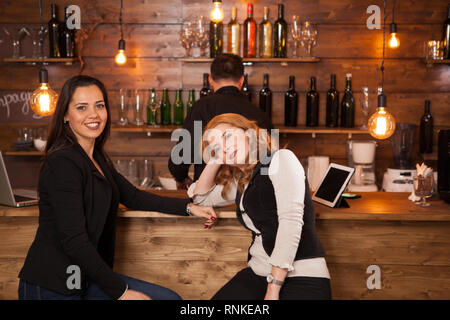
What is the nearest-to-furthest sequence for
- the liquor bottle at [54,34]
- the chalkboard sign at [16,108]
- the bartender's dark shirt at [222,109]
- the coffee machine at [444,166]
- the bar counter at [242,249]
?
the bar counter at [242,249] < the coffee machine at [444,166] < the bartender's dark shirt at [222,109] < the liquor bottle at [54,34] < the chalkboard sign at [16,108]

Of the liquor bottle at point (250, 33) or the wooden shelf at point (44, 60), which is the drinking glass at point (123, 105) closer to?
the wooden shelf at point (44, 60)

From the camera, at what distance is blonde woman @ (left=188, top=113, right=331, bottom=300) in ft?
5.50

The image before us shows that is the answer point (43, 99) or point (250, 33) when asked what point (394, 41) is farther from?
point (43, 99)

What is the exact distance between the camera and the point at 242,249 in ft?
7.34

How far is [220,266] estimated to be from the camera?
2256mm

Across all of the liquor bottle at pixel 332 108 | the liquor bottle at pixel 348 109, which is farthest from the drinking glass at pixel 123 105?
the liquor bottle at pixel 348 109

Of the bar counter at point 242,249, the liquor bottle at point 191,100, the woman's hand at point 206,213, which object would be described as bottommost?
the bar counter at point 242,249

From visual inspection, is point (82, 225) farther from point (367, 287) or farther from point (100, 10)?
point (100, 10)

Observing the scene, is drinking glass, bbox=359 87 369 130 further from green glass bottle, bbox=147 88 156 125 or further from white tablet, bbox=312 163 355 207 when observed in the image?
green glass bottle, bbox=147 88 156 125

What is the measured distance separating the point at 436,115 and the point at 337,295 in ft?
7.05

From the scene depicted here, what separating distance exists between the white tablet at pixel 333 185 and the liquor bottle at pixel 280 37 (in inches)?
59.2

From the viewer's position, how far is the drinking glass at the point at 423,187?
90.2 inches

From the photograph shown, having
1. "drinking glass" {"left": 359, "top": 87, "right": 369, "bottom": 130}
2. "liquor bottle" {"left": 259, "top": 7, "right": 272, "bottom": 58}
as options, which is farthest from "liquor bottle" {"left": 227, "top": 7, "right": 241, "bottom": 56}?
"drinking glass" {"left": 359, "top": 87, "right": 369, "bottom": 130}
